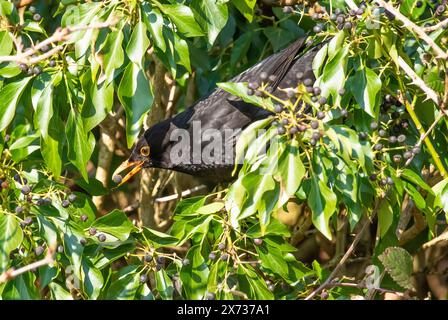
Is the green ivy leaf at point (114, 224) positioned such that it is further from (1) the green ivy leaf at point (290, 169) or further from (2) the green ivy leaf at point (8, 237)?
(1) the green ivy leaf at point (290, 169)

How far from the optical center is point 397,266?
400 centimetres

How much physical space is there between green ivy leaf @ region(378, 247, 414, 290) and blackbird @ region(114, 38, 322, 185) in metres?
2.07

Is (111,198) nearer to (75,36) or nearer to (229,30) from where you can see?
(229,30)

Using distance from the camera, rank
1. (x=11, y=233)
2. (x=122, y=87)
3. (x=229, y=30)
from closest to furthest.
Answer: (x=11, y=233), (x=122, y=87), (x=229, y=30)

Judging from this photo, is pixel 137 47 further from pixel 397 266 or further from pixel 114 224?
pixel 397 266

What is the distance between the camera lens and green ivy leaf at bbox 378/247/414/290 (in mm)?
3990

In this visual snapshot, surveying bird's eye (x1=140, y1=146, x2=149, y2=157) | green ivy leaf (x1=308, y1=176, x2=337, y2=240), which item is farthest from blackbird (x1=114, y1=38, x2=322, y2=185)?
green ivy leaf (x1=308, y1=176, x2=337, y2=240)

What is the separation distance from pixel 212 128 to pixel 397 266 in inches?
93.3

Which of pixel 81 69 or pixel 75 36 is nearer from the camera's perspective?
pixel 75 36

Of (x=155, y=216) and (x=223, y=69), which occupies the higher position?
(x=223, y=69)

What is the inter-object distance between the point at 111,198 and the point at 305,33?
2408 millimetres

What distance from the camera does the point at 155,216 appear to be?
22.5 ft

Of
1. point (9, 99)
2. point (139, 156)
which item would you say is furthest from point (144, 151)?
point (9, 99)
